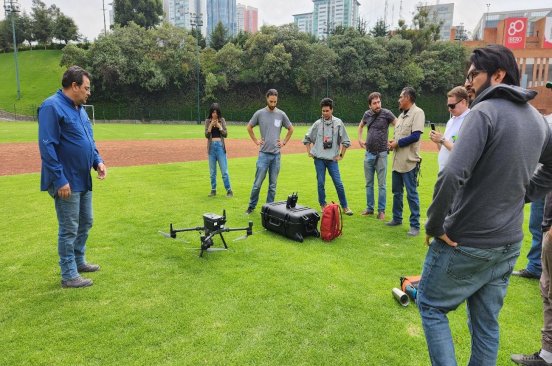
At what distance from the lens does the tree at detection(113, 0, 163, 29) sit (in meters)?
67.2

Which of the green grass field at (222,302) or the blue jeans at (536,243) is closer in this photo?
the green grass field at (222,302)

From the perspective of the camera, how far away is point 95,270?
181 inches

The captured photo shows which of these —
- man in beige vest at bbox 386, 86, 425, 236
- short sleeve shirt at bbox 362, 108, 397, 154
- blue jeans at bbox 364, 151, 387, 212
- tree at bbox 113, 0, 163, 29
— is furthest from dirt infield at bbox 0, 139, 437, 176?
tree at bbox 113, 0, 163, 29

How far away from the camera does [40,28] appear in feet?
216

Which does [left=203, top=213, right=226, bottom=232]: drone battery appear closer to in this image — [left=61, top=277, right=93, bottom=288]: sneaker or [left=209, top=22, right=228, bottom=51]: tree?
[left=61, top=277, right=93, bottom=288]: sneaker

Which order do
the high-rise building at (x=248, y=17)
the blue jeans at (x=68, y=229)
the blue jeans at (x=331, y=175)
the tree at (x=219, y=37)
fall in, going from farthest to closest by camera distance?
the high-rise building at (x=248, y=17) → the tree at (x=219, y=37) → the blue jeans at (x=331, y=175) → the blue jeans at (x=68, y=229)

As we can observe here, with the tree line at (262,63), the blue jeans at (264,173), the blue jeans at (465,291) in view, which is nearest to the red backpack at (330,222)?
the blue jeans at (264,173)

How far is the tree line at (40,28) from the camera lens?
65.9 m

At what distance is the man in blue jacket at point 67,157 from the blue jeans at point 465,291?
138 inches

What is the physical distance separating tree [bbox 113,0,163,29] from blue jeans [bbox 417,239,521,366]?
241 ft

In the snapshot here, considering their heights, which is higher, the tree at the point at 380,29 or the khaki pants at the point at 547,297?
the tree at the point at 380,29

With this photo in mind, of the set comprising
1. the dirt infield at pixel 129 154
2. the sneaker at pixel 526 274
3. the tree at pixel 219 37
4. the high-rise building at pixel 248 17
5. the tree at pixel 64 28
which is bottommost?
the sneaker at pixel 526 274

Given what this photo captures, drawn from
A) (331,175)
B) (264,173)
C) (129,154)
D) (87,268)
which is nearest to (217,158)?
(264,173)

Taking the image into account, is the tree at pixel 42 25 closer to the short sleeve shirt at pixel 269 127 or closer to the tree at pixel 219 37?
the tree at pixel 219 37
